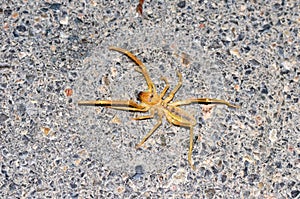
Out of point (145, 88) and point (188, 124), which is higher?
point (145, 88)

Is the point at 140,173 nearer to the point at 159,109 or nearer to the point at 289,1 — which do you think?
the point at 159,109

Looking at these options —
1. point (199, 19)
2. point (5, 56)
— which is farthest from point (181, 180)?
point (5, 56)

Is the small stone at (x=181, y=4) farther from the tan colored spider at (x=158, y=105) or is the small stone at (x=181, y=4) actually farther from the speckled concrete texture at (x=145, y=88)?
the tan colored spider at (x=158, y=105)

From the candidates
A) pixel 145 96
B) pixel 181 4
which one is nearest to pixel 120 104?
pixel 145 96

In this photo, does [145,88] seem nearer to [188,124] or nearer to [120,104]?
[120,104]

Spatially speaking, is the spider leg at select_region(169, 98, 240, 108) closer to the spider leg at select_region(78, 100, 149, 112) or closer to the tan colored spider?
the tan colored spider

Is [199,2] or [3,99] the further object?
[199,2]
